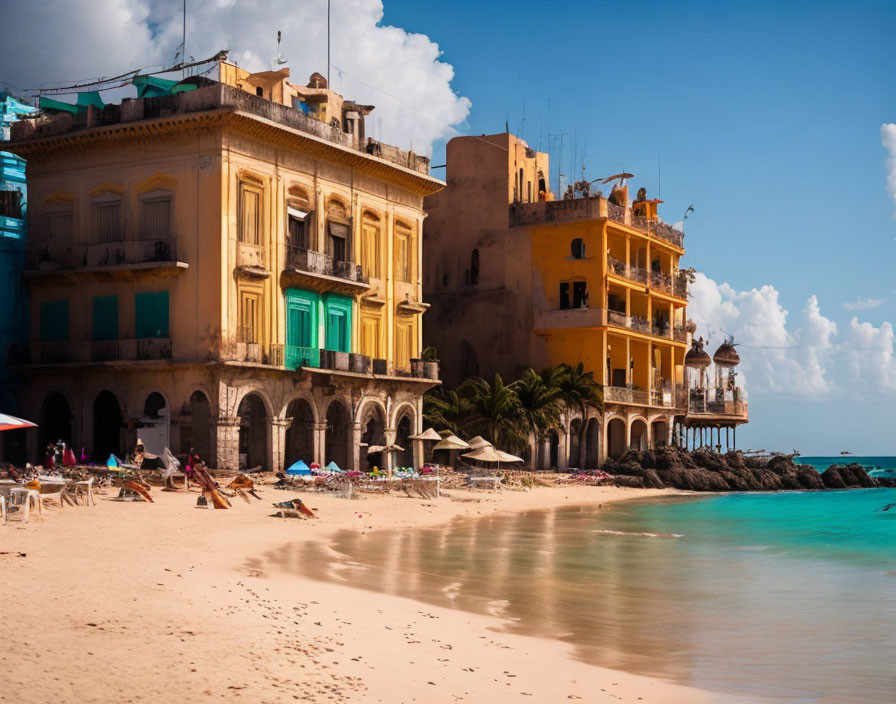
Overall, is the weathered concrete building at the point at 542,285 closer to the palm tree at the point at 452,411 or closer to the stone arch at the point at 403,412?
the palm tree at the point at 452,411

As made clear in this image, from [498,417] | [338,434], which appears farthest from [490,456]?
[498,417]

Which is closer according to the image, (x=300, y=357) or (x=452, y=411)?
(x=300, y=357)

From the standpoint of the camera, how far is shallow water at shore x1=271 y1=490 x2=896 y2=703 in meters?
13.7

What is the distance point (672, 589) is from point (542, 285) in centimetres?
3503

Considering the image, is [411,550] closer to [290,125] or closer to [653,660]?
[653,660]

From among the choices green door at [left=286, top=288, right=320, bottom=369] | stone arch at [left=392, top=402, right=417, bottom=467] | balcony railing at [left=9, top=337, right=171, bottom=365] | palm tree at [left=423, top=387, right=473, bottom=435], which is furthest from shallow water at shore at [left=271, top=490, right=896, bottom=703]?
palm tree at [left=423, top=387, right=473, bottom=435]

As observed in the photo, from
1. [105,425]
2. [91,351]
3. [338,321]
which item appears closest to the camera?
[91,351]

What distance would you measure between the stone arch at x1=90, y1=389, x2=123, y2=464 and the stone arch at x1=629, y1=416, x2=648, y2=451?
27803mm

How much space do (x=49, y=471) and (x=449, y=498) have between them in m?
13.0

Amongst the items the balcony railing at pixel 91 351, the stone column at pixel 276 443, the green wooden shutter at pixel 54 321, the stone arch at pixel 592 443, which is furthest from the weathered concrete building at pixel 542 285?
the green wooden shutter at pixel 54 321

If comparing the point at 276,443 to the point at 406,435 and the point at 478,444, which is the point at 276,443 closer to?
the point at 478,444

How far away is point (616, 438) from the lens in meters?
57.8

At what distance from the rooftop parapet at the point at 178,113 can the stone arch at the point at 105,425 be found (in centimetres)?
870

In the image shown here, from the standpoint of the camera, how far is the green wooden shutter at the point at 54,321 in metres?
38.4
